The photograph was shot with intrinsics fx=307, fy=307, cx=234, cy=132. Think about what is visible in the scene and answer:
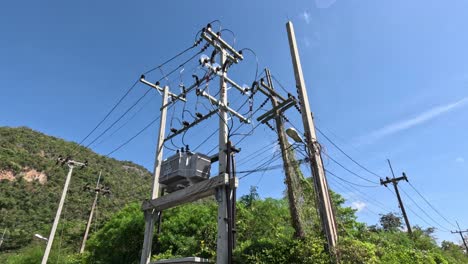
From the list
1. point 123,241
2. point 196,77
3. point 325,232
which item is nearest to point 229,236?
point 325,232

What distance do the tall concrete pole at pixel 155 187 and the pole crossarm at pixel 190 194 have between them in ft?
0.94

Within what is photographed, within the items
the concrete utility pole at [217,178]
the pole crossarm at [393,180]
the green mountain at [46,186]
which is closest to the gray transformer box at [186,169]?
the concrete utility pole at [217,178]

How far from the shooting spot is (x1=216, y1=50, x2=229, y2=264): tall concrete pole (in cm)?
689

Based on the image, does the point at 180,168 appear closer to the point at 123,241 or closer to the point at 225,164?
the point at 225,164

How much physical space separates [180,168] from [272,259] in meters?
3.51

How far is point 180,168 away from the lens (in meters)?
8.69

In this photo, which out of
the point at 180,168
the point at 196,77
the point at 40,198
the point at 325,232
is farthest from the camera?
the point at 40,198

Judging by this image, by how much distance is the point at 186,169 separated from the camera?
28.2 feet

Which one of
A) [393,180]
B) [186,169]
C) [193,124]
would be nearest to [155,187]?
[186,169]

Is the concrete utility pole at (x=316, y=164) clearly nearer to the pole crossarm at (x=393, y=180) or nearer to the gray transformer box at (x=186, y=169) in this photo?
the gray transformer box at (x=186, y=169)

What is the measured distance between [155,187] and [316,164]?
5.18 m

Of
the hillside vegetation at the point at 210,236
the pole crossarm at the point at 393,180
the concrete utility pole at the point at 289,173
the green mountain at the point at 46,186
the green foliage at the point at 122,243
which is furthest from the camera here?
the green mountain at the point at 46,186

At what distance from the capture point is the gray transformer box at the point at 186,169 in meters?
8.53

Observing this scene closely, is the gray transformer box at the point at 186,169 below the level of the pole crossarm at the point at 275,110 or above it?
below
